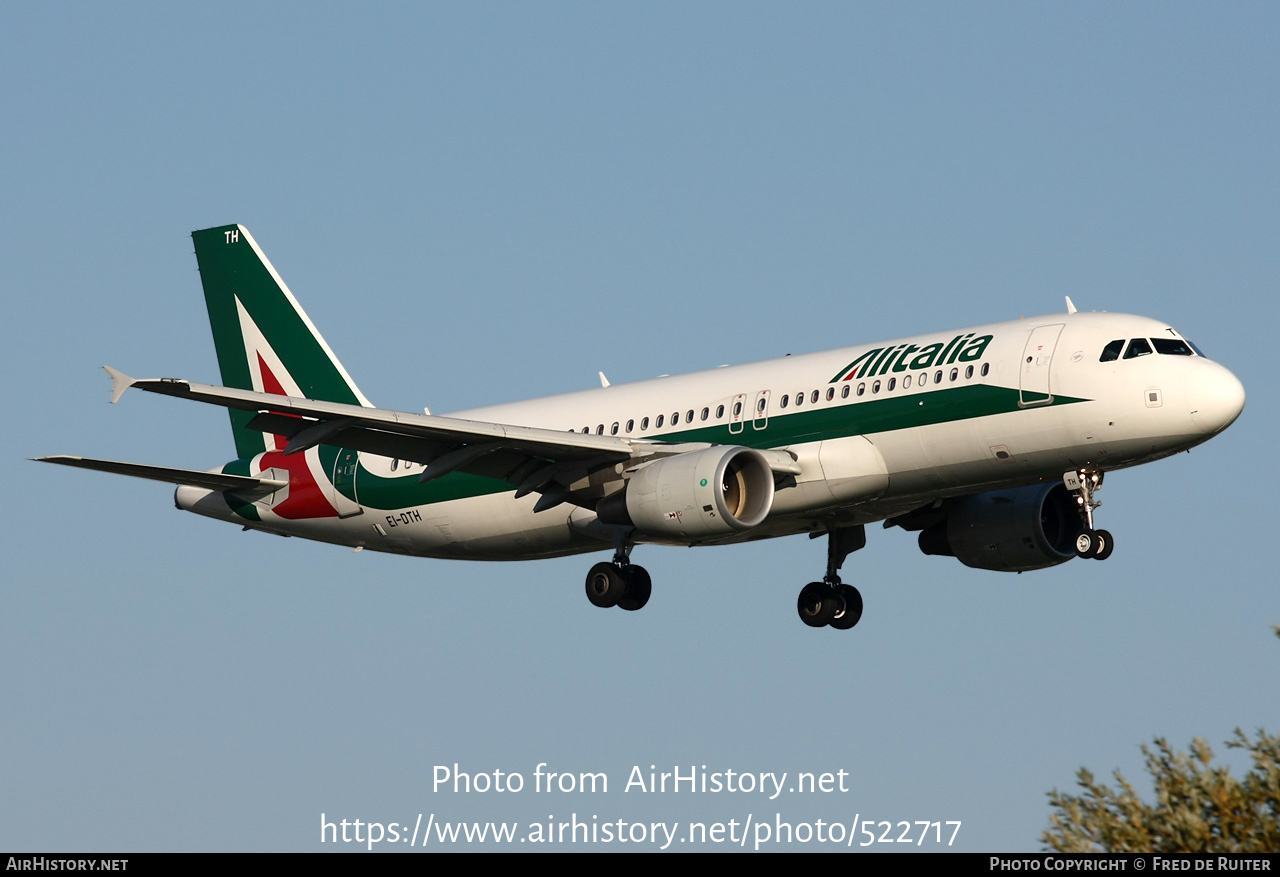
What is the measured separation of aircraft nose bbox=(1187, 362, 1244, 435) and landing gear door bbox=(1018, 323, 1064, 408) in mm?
2745

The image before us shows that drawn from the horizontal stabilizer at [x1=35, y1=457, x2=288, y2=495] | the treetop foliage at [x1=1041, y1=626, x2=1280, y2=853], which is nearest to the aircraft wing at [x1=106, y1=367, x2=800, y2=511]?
the horizontal stabilizer at [x1=35, y1=457, x2=288, y2=495]

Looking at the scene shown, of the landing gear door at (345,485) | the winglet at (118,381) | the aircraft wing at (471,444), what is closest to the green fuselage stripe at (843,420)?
the aircraft wing at (471,444)

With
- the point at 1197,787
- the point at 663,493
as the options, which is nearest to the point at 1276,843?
the point at 1197,787

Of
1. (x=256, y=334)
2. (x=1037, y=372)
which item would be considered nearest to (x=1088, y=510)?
(x=1037, y=372)

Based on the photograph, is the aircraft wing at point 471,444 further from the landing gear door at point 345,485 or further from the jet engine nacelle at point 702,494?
the landing gear door at point 345,485

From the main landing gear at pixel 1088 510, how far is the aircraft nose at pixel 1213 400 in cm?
262

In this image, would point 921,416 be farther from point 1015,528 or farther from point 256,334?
point 256,334

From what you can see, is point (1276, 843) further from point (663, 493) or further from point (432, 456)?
point (432, 456)

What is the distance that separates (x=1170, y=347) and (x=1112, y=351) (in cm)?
123

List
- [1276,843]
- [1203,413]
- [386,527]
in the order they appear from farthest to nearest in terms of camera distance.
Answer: [386,527]
[1203,413]
[1276,843]

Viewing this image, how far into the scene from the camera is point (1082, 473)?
40094 mm

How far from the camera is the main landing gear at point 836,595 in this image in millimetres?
47188

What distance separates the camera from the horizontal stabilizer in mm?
41094

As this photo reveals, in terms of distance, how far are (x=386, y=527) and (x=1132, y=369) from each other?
1869 centimetres
